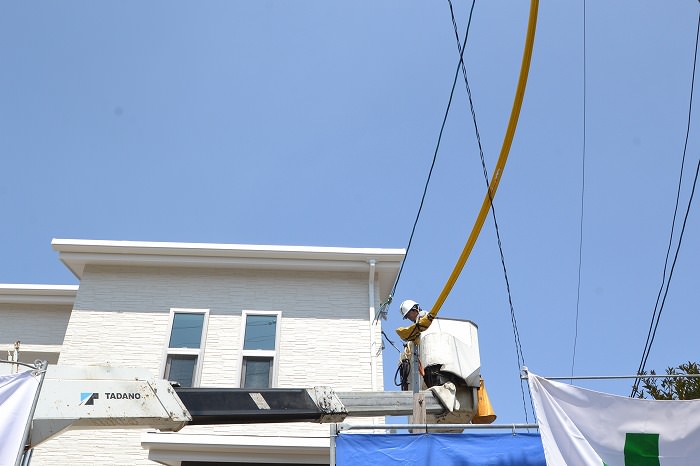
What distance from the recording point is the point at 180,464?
995 centimetres

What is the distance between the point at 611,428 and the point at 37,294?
35.6ft

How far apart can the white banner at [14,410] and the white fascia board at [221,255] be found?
634 centimetres

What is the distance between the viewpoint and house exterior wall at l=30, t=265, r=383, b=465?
10.4 metres

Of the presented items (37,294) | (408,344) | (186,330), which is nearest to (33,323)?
(37,294)

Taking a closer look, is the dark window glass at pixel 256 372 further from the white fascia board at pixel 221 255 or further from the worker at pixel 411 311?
the worker at pixel 411 311

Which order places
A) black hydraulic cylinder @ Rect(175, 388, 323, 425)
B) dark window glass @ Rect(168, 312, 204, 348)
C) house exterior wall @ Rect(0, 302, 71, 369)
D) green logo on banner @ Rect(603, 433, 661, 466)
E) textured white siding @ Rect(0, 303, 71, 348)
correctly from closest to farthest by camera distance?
green logo on banner @ Rect(603, 433, 661, 466) < black hydraulic cylinder @ Rect(175, 388, 323, 425) < dark window glass @ Rect(168, 312, 204, 348) < house exterior wall @ Rect(0, 302, 71, 369) < textured white siding @ Rect(0, 303, 71, 348)

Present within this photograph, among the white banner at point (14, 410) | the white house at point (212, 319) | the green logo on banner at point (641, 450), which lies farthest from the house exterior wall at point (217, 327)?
the green logo on banner at point (641, 450)

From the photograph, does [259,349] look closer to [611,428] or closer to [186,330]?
[186,330]

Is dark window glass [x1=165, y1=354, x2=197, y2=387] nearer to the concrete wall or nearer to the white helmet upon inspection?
the concrete wall

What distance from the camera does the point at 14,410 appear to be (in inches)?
203

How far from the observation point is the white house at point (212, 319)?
10.8 meters

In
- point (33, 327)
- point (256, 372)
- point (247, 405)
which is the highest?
point (33, 327)

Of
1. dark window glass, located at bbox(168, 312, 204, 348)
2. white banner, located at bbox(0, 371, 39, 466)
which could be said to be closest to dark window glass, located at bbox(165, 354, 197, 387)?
dark window glass, located at bbox(168, 312, 204, 348)

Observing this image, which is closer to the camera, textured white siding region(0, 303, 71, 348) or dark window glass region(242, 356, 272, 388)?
dark window glass region(242, 356, 272, 388)
